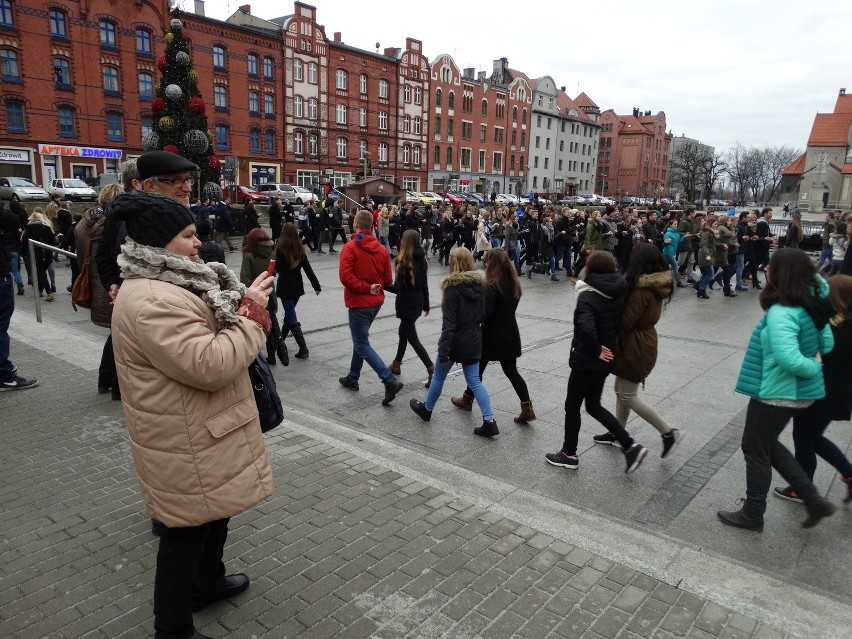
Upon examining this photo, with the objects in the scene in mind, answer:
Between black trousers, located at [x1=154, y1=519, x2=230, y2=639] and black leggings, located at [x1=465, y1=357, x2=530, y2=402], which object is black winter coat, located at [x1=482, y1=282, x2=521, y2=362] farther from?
black trousers, located at [x1=154, y1=519, x2=230, y2=639]

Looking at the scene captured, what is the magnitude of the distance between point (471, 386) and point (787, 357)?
257 centimetres

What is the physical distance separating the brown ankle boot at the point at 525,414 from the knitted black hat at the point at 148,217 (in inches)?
157

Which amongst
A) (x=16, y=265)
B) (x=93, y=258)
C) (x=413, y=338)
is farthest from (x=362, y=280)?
(x=16, y=265)

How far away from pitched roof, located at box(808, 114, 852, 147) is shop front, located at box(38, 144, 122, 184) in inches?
3114

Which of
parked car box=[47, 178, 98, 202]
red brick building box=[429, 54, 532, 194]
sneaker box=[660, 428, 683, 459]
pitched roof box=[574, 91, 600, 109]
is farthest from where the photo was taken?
pitched roof box=[574, 91, 600, 109]

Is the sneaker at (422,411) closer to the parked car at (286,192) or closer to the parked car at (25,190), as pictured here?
the parked car at (25,190)

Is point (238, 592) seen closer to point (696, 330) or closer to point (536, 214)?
point (696, 330)

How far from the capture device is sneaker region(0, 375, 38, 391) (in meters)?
6.14

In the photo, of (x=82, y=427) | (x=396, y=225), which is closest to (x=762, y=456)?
(x=82, y=427)

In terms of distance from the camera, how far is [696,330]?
33.4ft

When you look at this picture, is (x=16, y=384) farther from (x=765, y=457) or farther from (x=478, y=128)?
(x=478, y=128)

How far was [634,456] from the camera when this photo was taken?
459 cm

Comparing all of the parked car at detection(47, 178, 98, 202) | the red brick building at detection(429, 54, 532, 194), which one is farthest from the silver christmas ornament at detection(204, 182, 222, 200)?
the red brick building at detection(429, 54, 532, 194)

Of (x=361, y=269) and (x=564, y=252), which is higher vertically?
(x=361, y=269)
